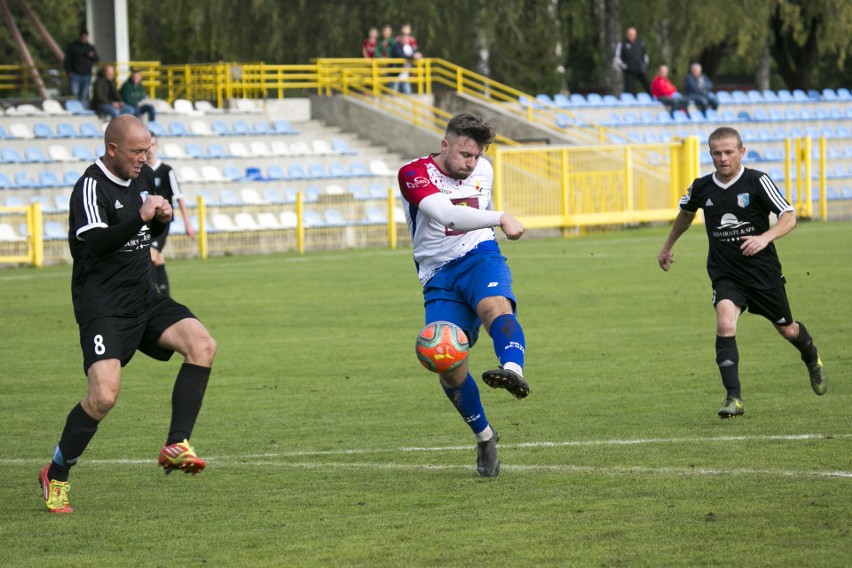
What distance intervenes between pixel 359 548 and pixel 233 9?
39021 mm

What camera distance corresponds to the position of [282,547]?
6145 millimetres

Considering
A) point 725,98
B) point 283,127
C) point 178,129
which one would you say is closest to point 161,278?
point 178,129

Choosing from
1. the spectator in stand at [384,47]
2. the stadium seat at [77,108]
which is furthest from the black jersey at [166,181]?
the spectator in stand at [384,47]

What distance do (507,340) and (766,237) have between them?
9.02 ft

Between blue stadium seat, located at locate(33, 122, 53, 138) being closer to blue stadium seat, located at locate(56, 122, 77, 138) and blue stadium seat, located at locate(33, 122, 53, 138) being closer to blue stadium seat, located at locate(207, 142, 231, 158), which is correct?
blue stadium seat, located at locate(56, 122, 77, 138)

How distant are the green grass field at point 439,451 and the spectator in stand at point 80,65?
654 inches

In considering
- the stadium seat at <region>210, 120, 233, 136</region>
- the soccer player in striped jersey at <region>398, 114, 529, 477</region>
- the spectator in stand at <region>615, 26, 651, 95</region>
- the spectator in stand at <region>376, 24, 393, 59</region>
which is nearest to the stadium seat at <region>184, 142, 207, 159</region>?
the stadium seat at <region>210, 120, 233, 136</region>

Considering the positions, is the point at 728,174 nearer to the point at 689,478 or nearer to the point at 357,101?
the point at 689,478

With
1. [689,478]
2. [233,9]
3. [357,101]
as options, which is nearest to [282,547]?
[689,478]

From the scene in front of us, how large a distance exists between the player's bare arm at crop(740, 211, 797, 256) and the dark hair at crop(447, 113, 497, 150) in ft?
8.32

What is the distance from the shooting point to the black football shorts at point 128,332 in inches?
279

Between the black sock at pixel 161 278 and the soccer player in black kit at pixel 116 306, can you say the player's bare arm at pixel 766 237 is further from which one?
the black sock at pixel 161 278

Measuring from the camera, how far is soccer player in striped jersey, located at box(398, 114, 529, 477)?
7484mm

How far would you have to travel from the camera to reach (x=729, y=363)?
9539mm
